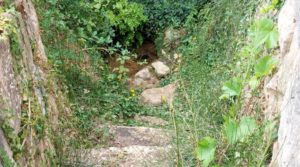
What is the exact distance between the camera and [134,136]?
5418mm

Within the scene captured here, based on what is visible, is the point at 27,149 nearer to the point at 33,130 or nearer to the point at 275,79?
the point at 33,130

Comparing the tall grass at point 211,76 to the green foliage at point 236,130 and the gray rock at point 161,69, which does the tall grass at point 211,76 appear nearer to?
the green foliage at point 236,130

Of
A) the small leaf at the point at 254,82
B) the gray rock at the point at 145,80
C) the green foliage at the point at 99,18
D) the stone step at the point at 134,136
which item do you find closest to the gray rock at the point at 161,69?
the gray rock at the point at 145,80

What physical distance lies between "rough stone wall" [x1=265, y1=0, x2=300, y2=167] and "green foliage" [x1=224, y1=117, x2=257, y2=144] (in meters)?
0.16

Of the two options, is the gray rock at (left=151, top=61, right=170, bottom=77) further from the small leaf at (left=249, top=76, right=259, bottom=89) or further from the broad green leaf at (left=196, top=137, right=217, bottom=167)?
the broad green leaf at (left=196, top=137, right=217, bottom=167)

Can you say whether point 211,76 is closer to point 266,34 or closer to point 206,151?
point 266,34

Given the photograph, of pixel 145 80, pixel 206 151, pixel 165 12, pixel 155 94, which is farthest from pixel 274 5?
pixel 165 12

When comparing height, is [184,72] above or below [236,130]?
above

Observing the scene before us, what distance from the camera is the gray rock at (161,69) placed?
8.02 metres

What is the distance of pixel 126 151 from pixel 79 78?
1.55 m

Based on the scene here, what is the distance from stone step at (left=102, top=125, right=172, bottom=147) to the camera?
5177mm

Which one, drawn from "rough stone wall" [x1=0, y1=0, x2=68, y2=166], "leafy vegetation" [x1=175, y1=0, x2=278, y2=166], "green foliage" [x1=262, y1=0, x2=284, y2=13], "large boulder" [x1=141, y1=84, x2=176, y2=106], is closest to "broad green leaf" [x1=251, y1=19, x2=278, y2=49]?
"leafy vegetation" [x1=175, y1=0, x2=278, y2=166]

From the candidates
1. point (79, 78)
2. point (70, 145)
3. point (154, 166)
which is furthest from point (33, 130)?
point (79, 78)

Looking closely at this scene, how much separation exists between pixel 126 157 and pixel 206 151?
1435 millimetres
